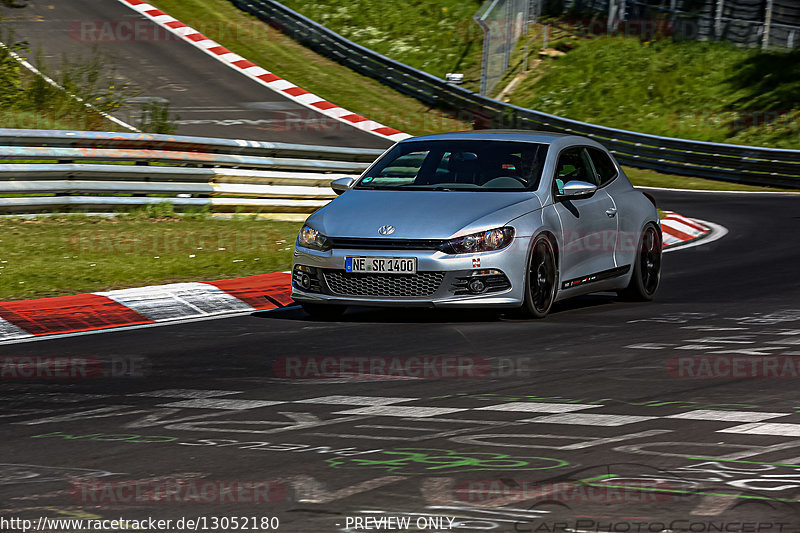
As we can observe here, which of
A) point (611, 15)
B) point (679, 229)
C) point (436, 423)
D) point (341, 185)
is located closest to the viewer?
point (436, 423)

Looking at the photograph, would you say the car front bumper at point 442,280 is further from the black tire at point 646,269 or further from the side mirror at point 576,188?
the black tire at point 646,269

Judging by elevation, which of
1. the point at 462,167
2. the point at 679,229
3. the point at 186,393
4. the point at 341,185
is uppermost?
the point at 462,167

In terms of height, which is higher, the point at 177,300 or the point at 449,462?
the point at 449,462

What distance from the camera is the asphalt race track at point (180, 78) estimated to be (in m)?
27.5

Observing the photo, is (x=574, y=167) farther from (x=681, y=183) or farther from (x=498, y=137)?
(x=681, y=183)

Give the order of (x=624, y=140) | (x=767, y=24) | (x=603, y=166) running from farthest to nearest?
(x=767, y=24)
(x=624, y=140)
(x=603, y=166)

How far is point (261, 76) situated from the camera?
33125 mm

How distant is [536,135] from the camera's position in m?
11.4

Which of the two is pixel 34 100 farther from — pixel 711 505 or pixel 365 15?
pixel 365 15

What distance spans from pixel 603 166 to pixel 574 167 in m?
0.61

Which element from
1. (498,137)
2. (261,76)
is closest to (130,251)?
(498,137)

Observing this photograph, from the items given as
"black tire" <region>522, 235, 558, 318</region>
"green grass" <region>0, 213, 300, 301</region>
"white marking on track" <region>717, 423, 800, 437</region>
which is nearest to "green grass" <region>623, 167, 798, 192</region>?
"green grass" <region>0, 213, 300, 301</region>

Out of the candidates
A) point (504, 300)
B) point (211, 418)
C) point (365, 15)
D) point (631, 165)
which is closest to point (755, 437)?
point (211, 418)

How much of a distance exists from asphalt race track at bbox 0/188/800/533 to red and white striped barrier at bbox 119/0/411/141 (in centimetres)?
1904
